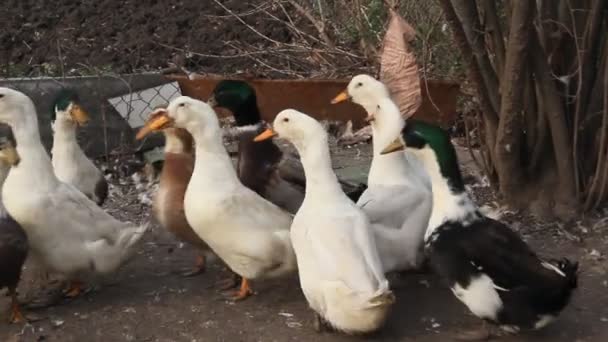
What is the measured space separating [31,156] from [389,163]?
4.82 feet

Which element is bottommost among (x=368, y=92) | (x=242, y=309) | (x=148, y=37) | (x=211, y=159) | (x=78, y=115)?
(x=242, y=309)

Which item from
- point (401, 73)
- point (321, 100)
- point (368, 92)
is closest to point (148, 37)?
point (321, 100)

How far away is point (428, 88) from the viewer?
629cm

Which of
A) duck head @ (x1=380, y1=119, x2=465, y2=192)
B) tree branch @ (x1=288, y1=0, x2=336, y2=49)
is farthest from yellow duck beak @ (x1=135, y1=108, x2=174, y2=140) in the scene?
tree branch @ (x1=288, y1=0, x2=336, y2=49)

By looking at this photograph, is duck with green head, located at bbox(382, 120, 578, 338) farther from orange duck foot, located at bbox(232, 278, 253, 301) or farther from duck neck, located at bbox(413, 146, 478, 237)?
orange duck foot, located at bbox(232, 278, 253, 301)

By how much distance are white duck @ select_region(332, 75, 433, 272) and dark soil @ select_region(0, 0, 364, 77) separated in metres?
2.94

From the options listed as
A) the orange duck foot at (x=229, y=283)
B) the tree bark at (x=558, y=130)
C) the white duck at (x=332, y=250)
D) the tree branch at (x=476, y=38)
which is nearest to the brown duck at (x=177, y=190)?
the orange duck foot at (x=229, y=283)

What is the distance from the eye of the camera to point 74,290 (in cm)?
423

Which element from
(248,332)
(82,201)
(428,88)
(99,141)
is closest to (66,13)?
(99,141)

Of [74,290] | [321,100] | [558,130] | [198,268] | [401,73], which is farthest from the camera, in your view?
[321,100]

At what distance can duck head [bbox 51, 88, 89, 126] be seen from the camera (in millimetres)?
4672

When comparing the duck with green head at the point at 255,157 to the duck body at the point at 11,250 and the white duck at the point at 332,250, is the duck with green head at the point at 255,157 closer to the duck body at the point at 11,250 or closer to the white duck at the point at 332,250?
the white duck at the point at 332,250

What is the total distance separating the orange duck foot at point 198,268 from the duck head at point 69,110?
33.5 inches

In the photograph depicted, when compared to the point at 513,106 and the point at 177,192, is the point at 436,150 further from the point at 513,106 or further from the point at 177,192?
the point at 177,192
